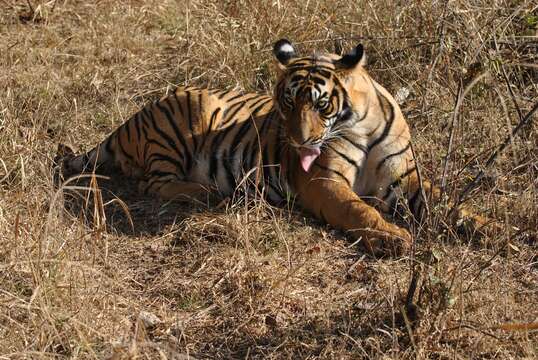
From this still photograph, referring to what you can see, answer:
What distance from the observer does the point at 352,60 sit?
16.5 feet

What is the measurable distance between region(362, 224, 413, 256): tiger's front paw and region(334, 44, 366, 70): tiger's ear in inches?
34.2

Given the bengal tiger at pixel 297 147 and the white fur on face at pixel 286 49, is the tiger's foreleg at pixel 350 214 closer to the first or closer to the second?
the bengal tiger at pixel 297 147

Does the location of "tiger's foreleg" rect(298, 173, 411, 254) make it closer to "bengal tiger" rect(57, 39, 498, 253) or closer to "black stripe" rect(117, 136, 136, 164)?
"bengal tiger" rect(57, 39, 498, 253)

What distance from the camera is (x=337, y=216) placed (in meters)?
4.93

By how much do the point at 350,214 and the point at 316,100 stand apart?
597mm

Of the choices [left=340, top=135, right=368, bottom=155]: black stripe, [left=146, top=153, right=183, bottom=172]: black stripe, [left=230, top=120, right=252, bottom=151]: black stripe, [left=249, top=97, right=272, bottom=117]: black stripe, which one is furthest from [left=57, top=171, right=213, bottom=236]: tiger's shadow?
[left=340, top=135, right=368, bottom=155]: black stripe

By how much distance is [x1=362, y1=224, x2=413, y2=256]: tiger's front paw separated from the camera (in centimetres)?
459

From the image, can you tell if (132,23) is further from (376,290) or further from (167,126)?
(376,290)

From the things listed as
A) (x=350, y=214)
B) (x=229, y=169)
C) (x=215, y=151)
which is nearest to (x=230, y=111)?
(x=215, y=151)

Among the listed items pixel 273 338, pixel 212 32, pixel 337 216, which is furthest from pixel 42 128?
pixel 273 338

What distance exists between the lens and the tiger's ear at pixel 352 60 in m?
5.00

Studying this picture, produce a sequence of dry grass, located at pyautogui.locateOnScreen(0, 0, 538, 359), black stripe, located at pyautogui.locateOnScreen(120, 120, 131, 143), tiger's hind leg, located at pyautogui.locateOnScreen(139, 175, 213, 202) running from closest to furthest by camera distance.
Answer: dry grass, located at pyautogui.locateOnScreen(0, 0, 538, 359), tiger's hind leg, located at pyautogui.locateOnScreen(139, 175, 213, 202), black stripe, located at pyautogui.locateOnScreen(120, 120, 131, 143)

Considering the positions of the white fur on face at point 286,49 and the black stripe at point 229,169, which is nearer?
the white fur on face at point 286,49

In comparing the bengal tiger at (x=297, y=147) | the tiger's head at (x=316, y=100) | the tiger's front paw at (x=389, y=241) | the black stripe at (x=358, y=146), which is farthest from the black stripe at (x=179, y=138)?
the tiger's front paw at (x=389, y=241)
